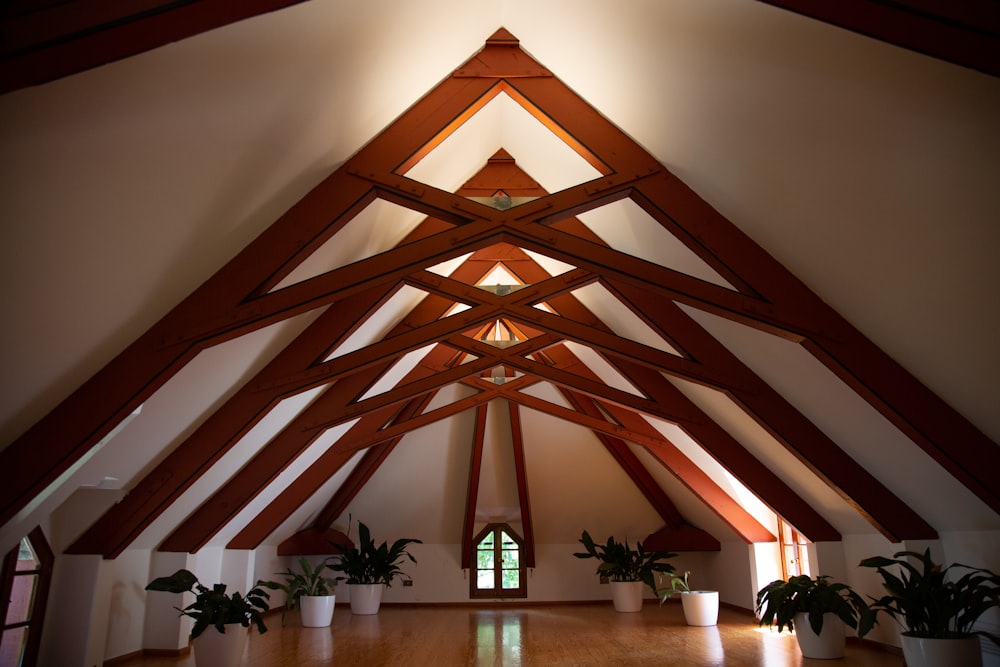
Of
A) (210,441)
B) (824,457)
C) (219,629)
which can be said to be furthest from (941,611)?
(210,441)

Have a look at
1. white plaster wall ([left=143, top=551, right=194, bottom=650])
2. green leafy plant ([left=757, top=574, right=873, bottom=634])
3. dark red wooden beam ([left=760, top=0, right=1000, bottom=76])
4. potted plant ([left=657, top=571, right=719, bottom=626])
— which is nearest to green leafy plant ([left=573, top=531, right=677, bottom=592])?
potted plant ([left=657, top=571, right=719, bottom=626])

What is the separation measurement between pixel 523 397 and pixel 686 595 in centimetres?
274

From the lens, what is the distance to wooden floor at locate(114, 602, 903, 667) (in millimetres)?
5402

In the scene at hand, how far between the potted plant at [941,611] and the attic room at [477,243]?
1.01 ft

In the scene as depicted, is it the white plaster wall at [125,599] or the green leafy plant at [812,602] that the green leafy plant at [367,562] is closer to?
the white plaster wall at [125,599]

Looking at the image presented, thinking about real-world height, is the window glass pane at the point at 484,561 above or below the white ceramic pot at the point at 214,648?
above

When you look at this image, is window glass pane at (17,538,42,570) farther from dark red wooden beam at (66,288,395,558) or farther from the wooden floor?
the wooden floor

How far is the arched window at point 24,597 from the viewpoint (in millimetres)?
4648

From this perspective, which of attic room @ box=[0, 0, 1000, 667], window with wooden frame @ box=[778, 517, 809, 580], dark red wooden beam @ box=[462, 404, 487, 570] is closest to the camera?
attic room @ box=[0, 0, 1000, 667]

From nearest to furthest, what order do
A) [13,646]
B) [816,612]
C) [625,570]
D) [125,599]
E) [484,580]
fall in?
[13,646]
[816,612]
[125,599]
[625,570]
[484,580]

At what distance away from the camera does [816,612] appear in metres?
5.19

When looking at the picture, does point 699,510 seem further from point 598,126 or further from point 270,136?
point 270,136

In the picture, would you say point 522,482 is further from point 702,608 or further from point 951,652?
point 951,652

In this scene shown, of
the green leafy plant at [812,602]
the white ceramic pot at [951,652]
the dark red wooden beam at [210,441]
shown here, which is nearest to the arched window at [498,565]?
the green leafy plant at [812,602]
